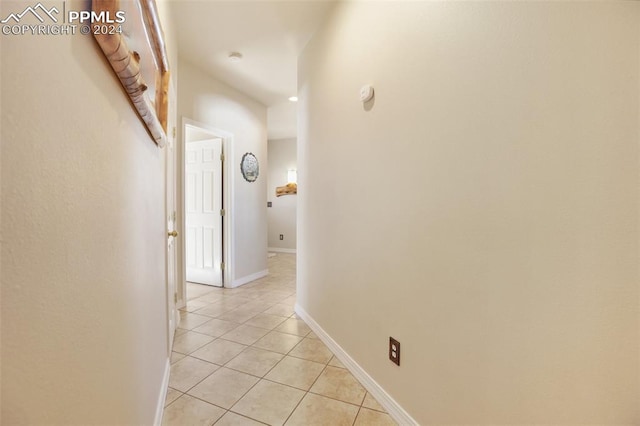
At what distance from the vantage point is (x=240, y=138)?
3.96 meters

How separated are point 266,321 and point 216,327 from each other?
1.46 feet

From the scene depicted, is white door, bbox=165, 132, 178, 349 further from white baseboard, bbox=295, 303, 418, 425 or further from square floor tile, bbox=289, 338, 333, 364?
white baseboard, bbox=295, 303, 418, 425

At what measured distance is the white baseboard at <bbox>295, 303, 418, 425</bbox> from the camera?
1422 mm

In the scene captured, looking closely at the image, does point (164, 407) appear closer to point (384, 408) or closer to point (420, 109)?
point (384, 408)

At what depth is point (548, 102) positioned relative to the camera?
2.69ft

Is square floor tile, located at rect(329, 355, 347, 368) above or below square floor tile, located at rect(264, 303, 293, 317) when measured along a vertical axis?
above

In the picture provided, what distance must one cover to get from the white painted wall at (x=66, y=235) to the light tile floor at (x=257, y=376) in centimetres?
70

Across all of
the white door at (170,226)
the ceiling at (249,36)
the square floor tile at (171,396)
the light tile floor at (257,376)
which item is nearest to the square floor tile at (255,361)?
the light tile floor at (257,376)

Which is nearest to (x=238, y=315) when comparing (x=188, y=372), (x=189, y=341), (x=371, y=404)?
(x=189, y=341)

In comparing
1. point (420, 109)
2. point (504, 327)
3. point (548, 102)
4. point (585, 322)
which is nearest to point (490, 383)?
point (504, 327)

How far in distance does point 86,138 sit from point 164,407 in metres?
1.54

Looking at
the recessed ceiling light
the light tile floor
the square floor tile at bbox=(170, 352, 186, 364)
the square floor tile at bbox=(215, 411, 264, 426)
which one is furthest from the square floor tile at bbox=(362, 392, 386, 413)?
the recessed ceiling light

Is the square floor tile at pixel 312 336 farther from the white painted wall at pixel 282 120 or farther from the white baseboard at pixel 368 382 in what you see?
the white painted wall at pixel 282 120

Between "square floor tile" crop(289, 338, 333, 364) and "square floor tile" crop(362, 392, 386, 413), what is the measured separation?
1.49 ft
